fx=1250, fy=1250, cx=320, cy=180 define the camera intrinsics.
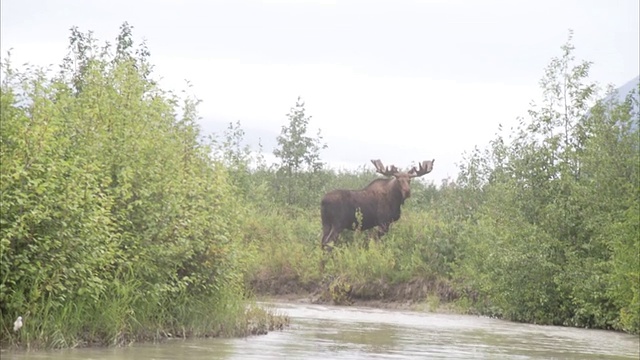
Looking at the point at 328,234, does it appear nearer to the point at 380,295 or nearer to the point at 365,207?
the point at 365,207

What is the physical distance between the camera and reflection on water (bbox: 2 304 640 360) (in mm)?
15922

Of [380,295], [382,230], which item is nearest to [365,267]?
[380,295]

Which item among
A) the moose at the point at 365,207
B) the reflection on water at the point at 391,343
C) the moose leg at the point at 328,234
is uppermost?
the moose at the point at 365,207

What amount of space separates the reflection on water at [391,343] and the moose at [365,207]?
20.5 feet

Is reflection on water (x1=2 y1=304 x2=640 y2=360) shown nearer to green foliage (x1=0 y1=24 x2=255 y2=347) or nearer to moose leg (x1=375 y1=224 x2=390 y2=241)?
green foliage (x1=0 y1=24 x2=255 y2=347)

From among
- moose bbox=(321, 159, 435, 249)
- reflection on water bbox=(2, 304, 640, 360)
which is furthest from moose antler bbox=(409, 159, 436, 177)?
reflection on water bbox=(2, 304, 640, 360)

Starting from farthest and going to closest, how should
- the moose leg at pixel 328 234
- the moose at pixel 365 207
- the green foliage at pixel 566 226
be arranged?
the moose at pixel 365 207 → the moose leg at pixel 328 234 → the green foliage at pixel 566 226

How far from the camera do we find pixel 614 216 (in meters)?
24.7

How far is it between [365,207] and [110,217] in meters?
16.6

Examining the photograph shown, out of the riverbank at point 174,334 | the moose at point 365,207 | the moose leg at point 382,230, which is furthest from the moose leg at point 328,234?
the riverbank at point 174,334

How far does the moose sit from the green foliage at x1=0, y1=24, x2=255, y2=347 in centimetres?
1173

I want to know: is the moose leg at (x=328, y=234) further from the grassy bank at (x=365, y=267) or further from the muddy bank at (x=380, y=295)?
the muddy bank at (x=380, y=295)

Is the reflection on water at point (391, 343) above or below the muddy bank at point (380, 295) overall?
below

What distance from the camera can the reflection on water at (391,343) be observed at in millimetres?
15922
